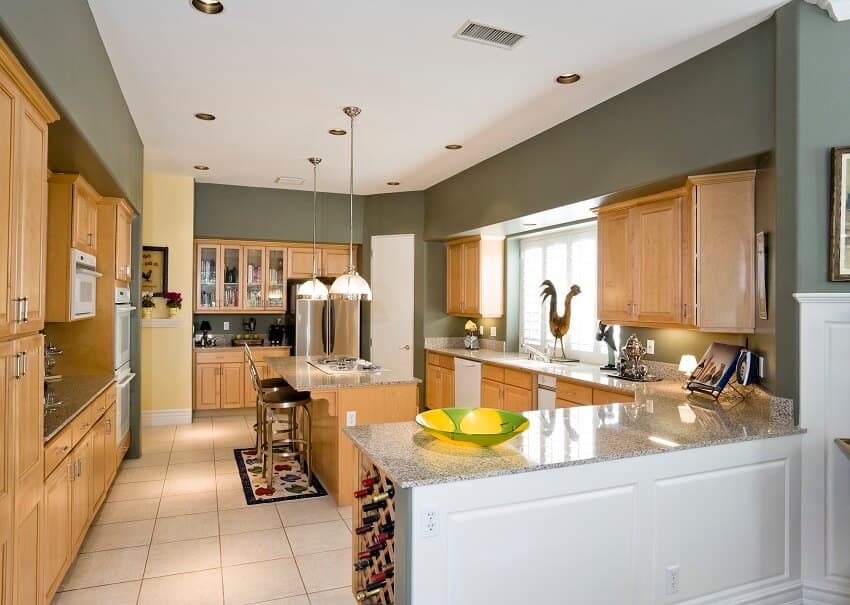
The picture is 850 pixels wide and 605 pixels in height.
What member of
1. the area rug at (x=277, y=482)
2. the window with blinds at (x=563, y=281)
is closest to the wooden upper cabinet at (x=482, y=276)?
the window with blinds at (x=563, y=281)

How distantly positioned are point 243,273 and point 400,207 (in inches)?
86.0

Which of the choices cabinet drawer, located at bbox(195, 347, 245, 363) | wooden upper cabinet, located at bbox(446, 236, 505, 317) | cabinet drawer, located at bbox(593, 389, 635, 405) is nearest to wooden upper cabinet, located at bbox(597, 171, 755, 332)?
cabinet drawer, located at bbox(593, 389, 635, 405)

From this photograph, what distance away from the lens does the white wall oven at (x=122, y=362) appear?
14.0 feet

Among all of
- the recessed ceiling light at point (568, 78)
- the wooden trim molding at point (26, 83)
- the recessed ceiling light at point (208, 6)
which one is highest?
the recessed ceiling light at point (208, 6)

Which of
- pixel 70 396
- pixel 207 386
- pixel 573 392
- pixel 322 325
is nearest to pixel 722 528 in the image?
pixel 573 392

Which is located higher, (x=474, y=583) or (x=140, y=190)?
(x=140, y=190)

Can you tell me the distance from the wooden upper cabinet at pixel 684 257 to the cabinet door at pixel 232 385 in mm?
4539

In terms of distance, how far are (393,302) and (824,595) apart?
528 centimetres

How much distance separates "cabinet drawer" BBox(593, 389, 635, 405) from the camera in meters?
3.69

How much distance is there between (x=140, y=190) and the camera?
510 centimetres

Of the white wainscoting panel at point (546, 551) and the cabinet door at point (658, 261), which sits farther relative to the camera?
the cabinet door at point (658, 261)

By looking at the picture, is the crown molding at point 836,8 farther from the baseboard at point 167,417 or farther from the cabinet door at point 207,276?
the baseboard at point 167,417

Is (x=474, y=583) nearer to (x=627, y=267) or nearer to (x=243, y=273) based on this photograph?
(x=627, y=267)

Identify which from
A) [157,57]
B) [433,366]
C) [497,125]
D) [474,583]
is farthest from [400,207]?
[474,583]
